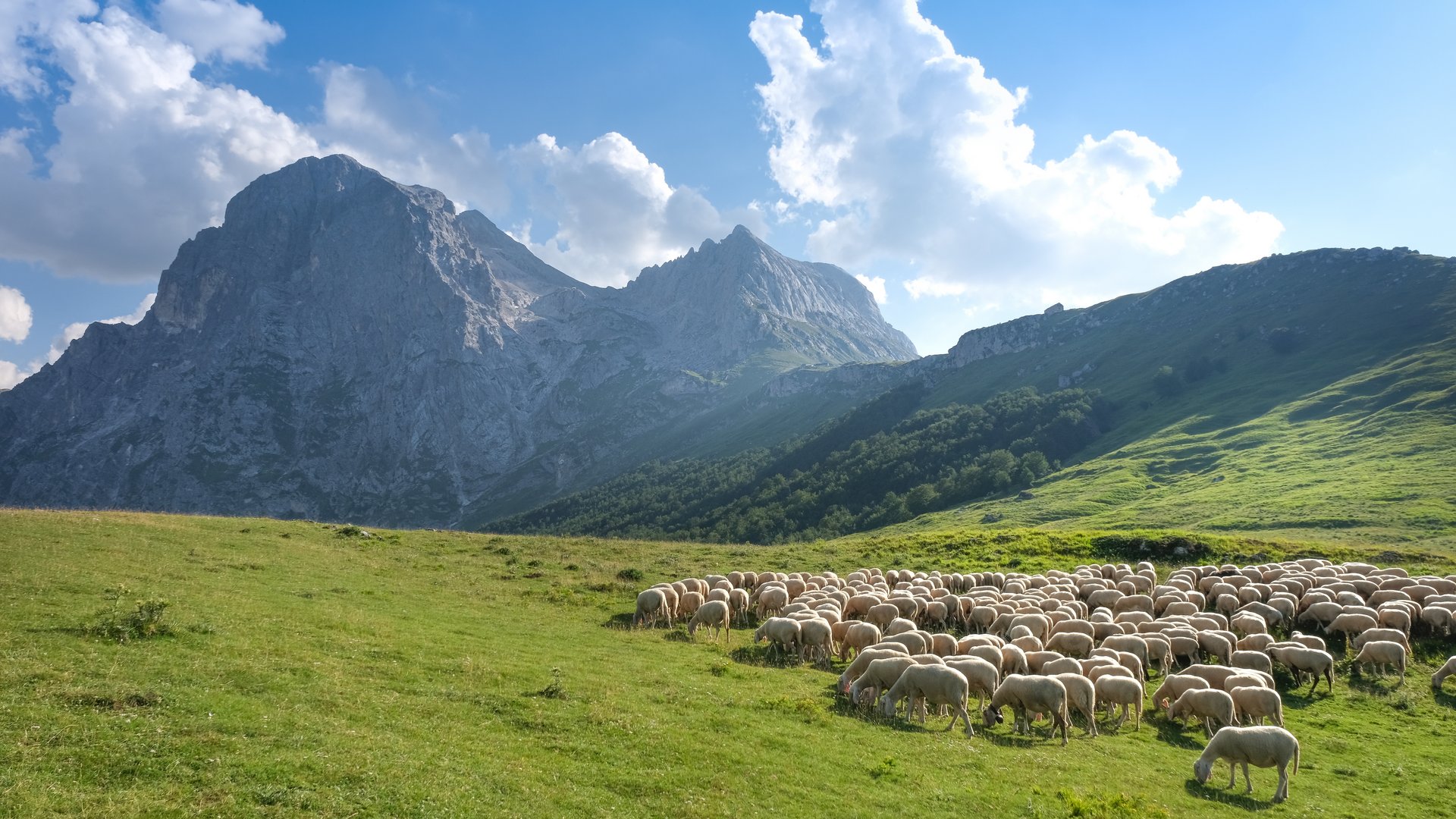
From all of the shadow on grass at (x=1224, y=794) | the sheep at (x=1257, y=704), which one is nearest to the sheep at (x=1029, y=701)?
the shadow on grass at (x=1224, y=794)

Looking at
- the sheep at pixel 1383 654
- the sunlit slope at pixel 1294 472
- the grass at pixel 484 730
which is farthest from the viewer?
the sunlit slope at pixel 1294 472

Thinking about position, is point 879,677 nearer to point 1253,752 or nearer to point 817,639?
point 817,639

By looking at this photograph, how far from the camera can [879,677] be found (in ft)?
65.6

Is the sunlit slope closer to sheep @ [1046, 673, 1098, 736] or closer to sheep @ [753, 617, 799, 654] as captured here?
sheep @ [1046, 673, 1098, 736]

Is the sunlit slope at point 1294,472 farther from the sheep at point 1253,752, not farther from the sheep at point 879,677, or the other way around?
the sheep at point 879,677

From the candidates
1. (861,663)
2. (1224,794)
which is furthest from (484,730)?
(1224,794)

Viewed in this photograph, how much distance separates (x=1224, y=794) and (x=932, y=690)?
6.72 metres

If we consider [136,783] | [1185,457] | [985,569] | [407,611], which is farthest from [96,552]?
[1185,457]

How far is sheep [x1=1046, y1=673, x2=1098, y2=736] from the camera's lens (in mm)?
18984

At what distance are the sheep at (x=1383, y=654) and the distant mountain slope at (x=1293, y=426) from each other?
4683 cm

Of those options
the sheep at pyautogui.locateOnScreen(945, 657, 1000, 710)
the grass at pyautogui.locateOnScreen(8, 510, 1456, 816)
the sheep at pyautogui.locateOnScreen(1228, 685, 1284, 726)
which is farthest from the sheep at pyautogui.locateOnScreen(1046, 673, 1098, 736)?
the sheep at pyautogui.locateOnScreen(1228, 685, 1284, 726)

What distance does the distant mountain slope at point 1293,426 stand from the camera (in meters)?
73.4

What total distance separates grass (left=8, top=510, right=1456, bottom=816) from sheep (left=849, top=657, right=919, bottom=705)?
851 millimetres

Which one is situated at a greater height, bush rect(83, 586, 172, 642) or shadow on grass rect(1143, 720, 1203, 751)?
bush rect(83, 586, 172, 642)
